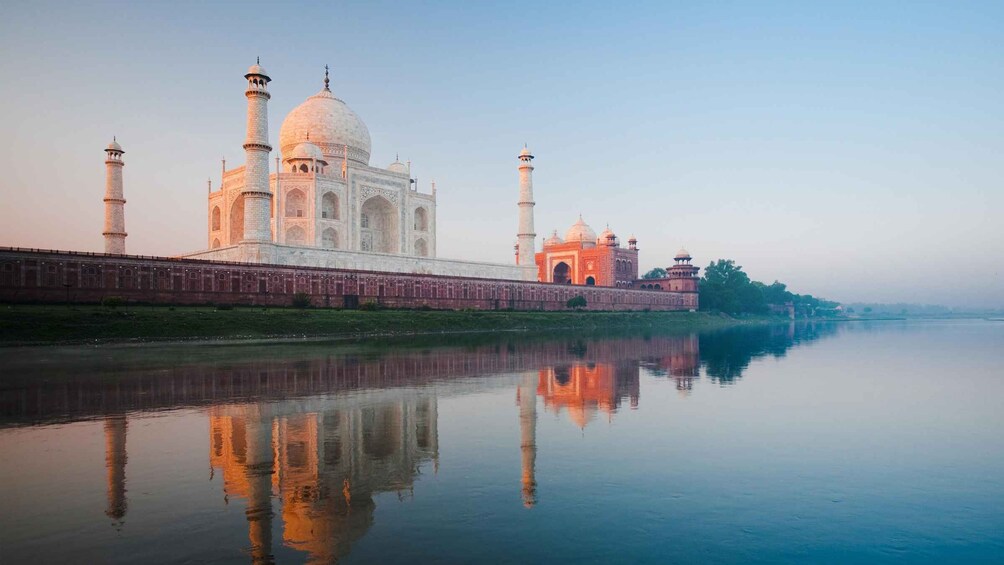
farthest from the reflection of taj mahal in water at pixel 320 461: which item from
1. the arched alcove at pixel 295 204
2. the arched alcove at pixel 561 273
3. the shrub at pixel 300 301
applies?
the arched alcove at pixel 561 273

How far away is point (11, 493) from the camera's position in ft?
17.4

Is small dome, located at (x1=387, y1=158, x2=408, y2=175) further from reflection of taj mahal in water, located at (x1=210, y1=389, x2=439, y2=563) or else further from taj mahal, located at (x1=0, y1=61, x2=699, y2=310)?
reflection of taj mahal in water, located at (x1=210, y1=389, x2=439, y2=563)

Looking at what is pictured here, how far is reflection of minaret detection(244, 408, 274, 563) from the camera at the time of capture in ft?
13.8

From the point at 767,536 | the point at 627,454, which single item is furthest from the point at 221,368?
the point at 767,536

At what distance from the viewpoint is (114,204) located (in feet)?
123

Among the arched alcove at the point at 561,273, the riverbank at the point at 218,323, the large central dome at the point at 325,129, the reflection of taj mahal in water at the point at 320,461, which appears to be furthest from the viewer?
the arched alcove at the point at 561,273

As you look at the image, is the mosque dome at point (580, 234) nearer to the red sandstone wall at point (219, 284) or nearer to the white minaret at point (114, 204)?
the red sandstone wall at point (219, 284)

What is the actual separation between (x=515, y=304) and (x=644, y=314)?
14.0m

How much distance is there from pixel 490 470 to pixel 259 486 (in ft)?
Result: 7.02

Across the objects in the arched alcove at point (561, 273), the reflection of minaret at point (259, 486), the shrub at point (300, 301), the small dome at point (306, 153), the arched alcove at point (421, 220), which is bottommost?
the reflection of minaret at point (259, 486)

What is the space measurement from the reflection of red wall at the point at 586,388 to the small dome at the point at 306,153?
3206 cm

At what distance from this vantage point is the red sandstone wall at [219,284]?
25.1 meters

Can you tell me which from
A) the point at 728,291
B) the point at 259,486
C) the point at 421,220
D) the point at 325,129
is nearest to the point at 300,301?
the point at 325,129

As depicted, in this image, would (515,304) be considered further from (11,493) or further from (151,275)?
(11,493)
